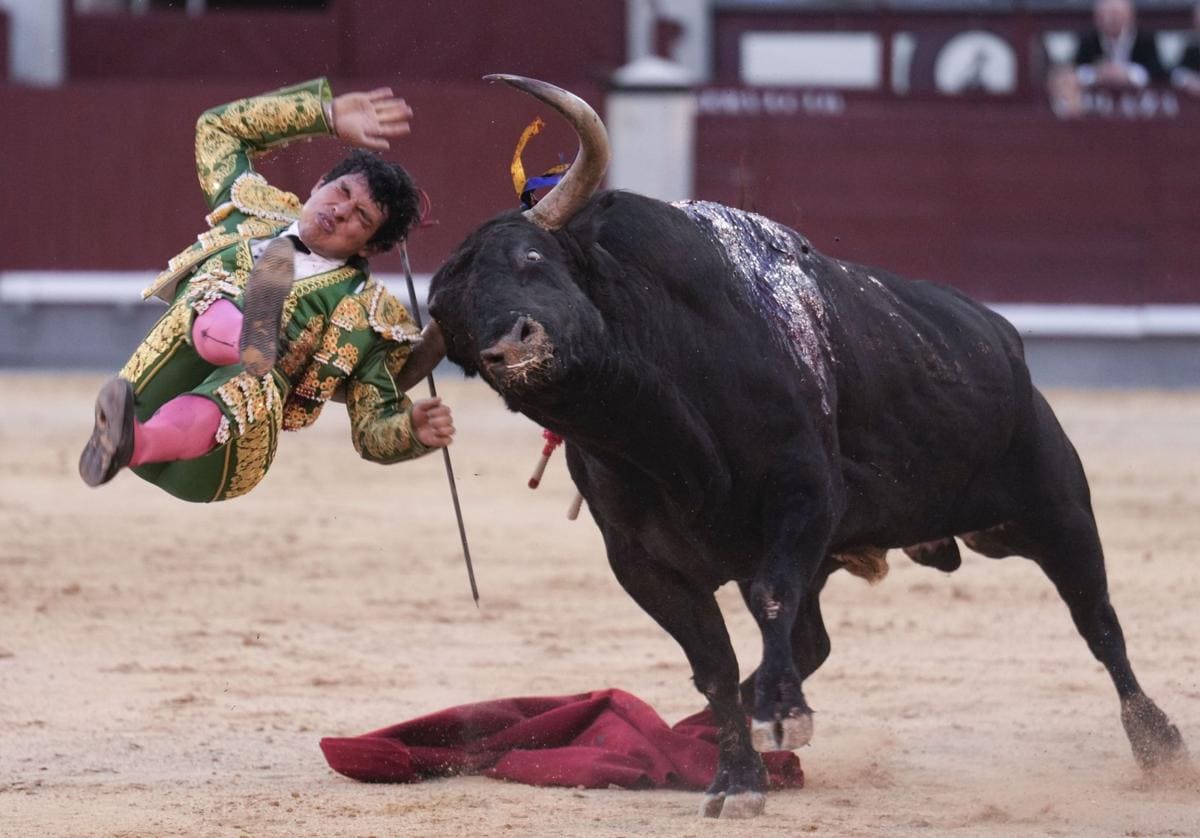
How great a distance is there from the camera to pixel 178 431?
361 centimetres

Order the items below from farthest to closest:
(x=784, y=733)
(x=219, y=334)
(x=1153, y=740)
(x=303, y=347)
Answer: (x=1153, y=740) < (x=303, y=347) < (x=219, y=334) < (x=784, y=733)

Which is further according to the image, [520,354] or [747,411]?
[747,411]

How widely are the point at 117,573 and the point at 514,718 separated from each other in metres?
2.46

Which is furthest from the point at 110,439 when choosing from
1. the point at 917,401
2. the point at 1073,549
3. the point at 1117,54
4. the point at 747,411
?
the point at 1117,54

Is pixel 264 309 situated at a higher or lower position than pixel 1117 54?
higher

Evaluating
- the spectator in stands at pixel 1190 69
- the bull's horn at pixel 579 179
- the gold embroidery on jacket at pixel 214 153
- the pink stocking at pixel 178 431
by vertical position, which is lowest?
the spectator in stands at pixel 1190 69

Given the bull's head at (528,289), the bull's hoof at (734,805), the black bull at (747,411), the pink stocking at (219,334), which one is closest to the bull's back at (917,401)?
the black bull at (747,411)

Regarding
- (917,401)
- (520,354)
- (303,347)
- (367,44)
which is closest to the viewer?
(520,354)

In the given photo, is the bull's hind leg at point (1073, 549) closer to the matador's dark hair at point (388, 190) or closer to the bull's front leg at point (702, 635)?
the bull's front leg at point (702, 635)

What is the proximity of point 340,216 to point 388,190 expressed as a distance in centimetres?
10

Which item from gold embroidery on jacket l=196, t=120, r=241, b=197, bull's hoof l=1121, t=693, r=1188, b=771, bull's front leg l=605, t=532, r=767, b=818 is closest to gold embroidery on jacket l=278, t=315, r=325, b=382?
gold embroidery on jacket l=196, t=120, r=241, b=197

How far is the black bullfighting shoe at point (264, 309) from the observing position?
357 cm

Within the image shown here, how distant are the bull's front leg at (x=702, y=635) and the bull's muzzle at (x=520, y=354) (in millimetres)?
752

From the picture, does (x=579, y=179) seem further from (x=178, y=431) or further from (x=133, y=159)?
(x=133, y=159)
